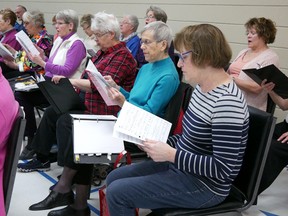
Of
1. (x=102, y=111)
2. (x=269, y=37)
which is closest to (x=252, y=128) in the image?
(x=102, y=111)

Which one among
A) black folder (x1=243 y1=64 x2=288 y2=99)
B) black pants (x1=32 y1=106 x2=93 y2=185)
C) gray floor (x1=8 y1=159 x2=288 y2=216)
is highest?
black folder (x1=243 y1=64 x2=288 y2=99)

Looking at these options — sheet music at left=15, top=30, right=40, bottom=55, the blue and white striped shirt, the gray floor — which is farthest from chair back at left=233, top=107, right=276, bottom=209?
sheet music at left=15, top=30, right=40, bottom=55

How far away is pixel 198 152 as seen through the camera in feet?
5.42

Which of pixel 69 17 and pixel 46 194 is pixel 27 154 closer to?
pixel 46 194

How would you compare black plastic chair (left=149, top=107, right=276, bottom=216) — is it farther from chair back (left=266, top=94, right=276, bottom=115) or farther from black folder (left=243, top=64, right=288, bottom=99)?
chair back (left=266, top=94, right=276, bottom=115)

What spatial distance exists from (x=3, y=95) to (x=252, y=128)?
1.10 metres

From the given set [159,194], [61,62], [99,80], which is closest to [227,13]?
[61,62]

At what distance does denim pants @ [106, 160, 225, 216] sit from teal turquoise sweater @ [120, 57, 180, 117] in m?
0.72

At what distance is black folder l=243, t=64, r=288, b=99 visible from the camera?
8.36ft

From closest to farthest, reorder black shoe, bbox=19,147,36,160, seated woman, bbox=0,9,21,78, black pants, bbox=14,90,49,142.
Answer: black shoe, bbox=19,147,36,160, black pants, bbox=14,90,49,142, seated woman, bbox=0,9,21,78

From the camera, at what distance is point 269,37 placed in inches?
126

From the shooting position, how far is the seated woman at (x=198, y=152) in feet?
5.08

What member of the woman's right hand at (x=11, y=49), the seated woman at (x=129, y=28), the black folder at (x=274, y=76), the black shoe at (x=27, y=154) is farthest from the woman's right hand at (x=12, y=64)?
the black folder at (x=274, y=76)

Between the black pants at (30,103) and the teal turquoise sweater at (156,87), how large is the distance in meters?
1.44
